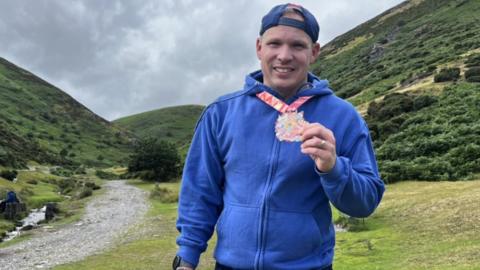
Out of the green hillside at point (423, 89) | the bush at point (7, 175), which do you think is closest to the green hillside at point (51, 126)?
the bush at point (7, 175)

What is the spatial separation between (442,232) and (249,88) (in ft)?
39.8

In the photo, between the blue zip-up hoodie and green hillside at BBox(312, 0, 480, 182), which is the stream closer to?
green hillside at BBox(312, 0, 480, 182)

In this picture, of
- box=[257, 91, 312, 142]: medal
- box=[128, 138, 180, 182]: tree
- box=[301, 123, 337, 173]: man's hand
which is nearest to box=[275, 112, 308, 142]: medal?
box=[257, 91, 312, 142]: medal

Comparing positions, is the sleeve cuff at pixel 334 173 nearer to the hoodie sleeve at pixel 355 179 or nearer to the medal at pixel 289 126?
the hoodie sleeve at pixel 355 179

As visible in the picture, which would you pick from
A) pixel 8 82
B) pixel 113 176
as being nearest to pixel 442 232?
pixel 113 176

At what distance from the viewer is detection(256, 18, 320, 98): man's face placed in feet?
10.2

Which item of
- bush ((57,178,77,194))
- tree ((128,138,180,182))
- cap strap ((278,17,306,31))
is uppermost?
tree ((128,138,180,182))

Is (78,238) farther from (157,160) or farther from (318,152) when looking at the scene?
(157,160)

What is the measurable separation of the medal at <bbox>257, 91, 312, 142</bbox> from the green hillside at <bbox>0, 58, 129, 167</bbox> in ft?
249

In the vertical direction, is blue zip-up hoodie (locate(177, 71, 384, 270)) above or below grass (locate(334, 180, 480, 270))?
above

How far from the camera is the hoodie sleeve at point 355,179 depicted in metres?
2.70

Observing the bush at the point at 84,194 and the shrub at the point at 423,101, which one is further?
the bush at the point at 84,194

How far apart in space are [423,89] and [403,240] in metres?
34.0

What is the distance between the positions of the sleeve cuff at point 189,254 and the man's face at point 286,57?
106cm
